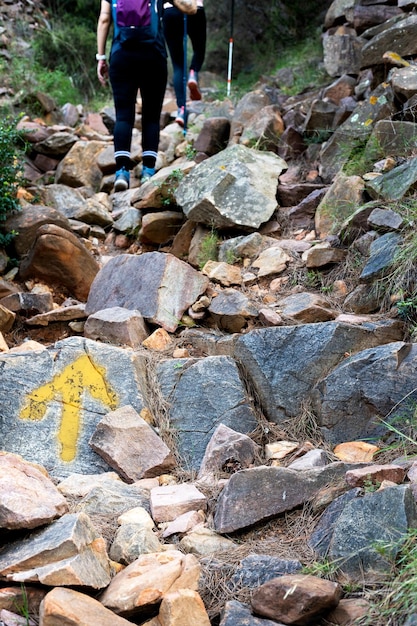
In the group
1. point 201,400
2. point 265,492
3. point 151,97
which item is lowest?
point 201,400

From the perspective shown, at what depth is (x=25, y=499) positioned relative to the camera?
232cm

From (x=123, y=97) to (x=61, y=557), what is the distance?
4.51m

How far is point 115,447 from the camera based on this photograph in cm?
309

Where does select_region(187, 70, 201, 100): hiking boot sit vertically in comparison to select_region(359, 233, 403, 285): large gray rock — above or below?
above

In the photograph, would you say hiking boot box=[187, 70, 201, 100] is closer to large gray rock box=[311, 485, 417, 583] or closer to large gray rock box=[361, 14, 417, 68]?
large gray rock box=[361, 14, 417, 68]

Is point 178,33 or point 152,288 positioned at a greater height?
point 178,33

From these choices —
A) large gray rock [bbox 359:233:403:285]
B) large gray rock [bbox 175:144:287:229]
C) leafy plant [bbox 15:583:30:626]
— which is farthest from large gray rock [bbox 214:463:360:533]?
large gray rock [bbox 175:144:287:229]

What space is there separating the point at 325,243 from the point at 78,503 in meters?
2.49

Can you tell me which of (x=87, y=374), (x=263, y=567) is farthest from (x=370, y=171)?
(x=263, y=567)

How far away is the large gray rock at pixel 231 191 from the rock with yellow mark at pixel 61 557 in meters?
3.03

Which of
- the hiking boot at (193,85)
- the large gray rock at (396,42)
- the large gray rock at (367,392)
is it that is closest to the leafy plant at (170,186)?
the large gray rock at (396,42)

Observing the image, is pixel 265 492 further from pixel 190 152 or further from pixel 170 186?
pixel 190 152

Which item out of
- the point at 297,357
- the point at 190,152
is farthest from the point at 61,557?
the point at 190,152

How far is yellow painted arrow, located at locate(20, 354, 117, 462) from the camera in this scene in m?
3.26
